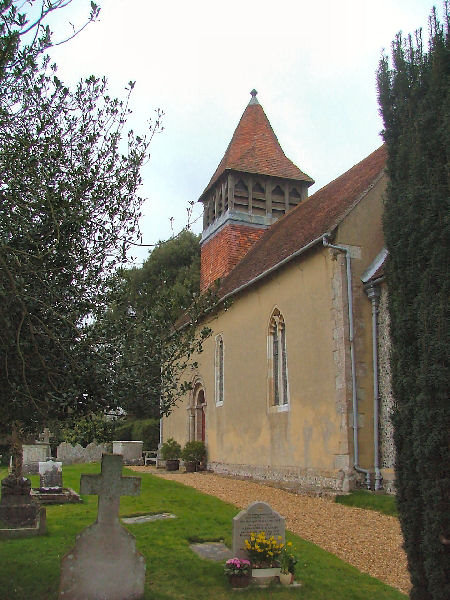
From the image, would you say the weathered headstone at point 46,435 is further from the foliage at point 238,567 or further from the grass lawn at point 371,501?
the grass lawn at point 371,501

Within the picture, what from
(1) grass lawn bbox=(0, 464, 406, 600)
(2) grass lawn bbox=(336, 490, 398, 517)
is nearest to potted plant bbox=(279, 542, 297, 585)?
(1) grass lawn bbox=(0, 464, 406, 600)

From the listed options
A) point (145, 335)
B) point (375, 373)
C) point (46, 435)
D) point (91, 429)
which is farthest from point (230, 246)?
point (91, 429)

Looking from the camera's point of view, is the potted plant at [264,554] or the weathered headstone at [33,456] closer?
the potted plant at [264,554]

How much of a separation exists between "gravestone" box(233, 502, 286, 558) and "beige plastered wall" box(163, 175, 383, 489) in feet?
18.1

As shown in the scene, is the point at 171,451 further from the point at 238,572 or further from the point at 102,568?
the point at 102,568

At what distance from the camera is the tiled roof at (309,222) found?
1325 centimetres

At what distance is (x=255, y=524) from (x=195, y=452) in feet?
42.5

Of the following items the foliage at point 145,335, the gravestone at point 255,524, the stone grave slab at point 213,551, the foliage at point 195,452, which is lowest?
the foliage at point 195,452

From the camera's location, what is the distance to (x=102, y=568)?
5.13m

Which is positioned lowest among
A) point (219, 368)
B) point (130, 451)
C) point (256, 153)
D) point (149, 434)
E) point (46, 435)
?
point (130, 451)

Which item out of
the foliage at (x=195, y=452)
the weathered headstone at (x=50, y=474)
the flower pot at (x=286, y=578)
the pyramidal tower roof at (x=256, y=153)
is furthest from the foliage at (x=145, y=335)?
the pyramidal tower roof at (x=256, y=153)

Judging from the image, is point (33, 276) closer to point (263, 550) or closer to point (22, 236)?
point (22, 236)

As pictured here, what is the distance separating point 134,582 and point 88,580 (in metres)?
0.41

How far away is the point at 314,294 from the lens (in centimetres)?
1295
